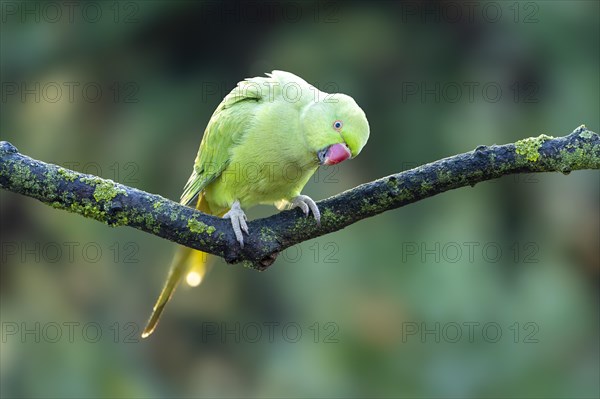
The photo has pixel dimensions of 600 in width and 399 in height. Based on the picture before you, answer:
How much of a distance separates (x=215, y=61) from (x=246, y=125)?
4.52 metres

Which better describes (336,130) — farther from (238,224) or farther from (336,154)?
(238,224)

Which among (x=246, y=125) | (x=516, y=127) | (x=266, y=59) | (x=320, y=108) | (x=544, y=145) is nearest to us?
(x=544, y=145)

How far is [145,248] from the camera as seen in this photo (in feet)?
22.8

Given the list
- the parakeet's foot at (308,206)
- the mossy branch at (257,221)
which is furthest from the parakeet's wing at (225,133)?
the mossy branch at (257,221)

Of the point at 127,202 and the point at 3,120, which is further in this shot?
the point at 3,120

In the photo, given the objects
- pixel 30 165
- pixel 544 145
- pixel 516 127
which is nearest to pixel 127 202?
pixel 30 165

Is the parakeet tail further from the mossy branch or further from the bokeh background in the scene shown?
the bokeh background

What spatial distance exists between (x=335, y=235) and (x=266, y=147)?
145 inches

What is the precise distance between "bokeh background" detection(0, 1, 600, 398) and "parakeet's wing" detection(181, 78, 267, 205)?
284 cm

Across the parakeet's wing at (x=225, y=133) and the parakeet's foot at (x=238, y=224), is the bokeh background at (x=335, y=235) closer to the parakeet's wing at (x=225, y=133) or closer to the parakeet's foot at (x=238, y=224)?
the parakeet's wing at (x=225, y=133)

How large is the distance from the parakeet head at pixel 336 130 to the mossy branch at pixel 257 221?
11.5 inches

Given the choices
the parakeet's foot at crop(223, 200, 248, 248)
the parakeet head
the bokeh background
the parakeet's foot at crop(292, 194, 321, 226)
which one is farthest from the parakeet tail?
the bokeh background

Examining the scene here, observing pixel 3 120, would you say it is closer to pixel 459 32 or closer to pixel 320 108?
pixel 459 32

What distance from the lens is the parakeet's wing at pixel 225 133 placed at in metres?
3.43
